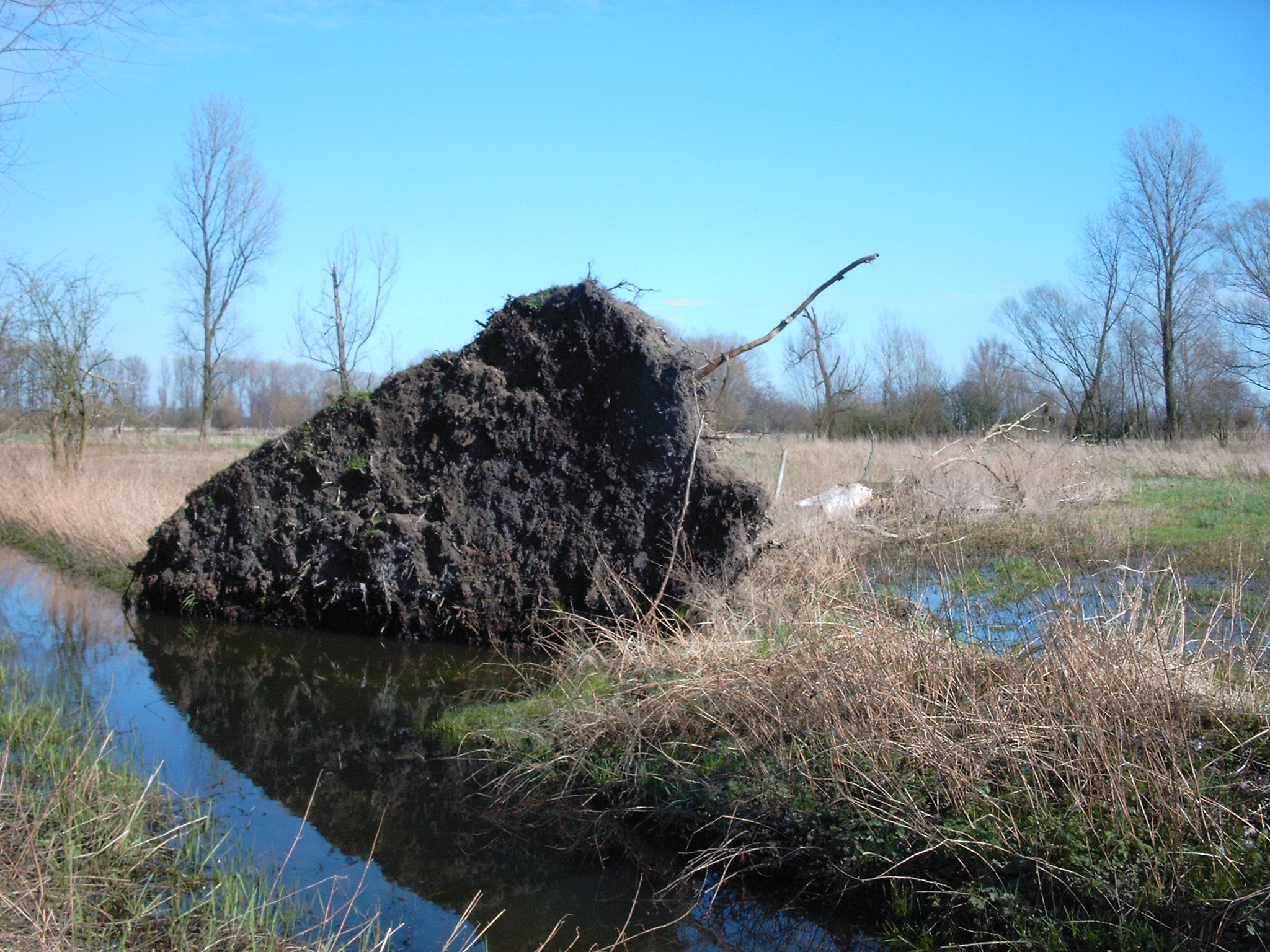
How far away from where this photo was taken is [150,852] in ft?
14.8

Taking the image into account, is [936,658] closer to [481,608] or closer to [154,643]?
[481,608]

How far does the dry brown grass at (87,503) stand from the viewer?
13461 millimetres

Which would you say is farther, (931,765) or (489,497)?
(489,497)

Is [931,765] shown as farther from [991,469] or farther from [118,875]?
[991,469]

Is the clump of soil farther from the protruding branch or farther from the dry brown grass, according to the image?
the dry brown grass

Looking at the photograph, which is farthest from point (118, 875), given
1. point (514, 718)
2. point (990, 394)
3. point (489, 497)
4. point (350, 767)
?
point (990, 394)

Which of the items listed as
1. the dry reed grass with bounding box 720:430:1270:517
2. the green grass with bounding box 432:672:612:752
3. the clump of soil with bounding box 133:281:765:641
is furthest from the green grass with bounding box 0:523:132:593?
the dry reed grass with bounding box 720:430:1270:517

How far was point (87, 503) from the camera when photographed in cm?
1506

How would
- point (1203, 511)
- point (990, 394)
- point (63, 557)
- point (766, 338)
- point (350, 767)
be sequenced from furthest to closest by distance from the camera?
point (990, 394) < point (1203, 511) < point (63, 557) < point (766, 338) < point (350, 767)

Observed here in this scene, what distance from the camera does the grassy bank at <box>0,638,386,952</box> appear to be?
3705 mm

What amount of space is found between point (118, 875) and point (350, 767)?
6.92 ft

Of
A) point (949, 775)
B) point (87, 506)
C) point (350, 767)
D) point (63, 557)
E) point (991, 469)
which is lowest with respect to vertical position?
point (350, 767)

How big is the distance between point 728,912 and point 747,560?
4330 mm

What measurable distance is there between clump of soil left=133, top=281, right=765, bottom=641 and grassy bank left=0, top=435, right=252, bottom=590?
3.66 meters
